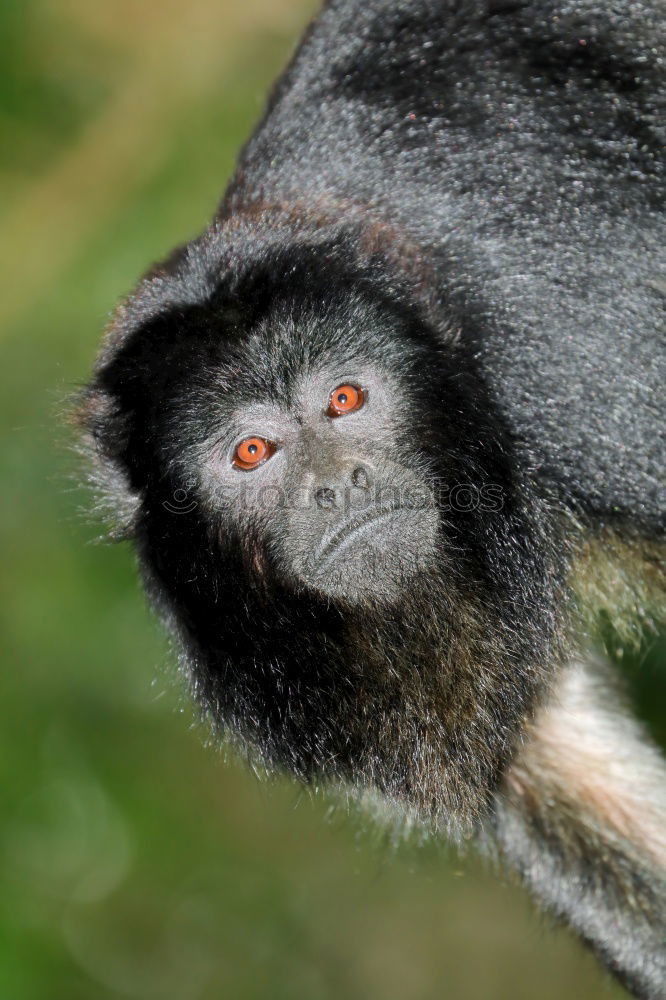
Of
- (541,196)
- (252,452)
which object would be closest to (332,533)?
(252,452)

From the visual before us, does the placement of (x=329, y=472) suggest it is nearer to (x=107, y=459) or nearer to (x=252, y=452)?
(x=252, y=452)

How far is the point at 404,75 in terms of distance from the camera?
2771 mm

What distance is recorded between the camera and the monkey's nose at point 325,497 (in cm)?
239

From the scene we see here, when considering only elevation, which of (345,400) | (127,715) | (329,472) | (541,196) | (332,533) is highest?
(541,196)

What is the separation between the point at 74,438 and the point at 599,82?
150 cm

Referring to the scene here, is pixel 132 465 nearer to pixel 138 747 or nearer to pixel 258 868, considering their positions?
pixel 138 747

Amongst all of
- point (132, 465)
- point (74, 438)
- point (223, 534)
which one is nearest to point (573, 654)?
point (223, 534)

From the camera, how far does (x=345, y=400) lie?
247cm

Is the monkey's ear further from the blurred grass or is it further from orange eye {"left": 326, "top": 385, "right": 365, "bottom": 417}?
the blurred grass

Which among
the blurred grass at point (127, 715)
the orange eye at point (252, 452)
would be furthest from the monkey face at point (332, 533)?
the blurred grass at point (127, 715)

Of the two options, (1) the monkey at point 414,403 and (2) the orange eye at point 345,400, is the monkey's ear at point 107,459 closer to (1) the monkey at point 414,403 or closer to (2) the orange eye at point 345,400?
(1) the monkey at point 414,403

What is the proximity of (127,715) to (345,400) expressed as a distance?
13.6 feet

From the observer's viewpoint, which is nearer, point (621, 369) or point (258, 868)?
point (621, 369)

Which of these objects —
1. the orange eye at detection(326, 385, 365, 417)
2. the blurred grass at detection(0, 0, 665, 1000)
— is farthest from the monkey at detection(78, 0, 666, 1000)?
the blurred grass at detection(0, 0, 665, 1000)
